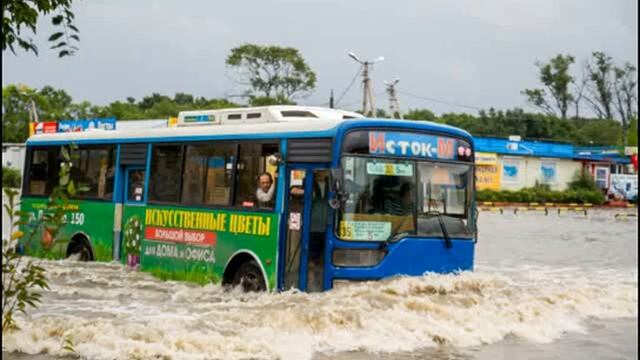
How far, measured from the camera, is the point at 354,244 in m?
12.1

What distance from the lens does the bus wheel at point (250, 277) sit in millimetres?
13242

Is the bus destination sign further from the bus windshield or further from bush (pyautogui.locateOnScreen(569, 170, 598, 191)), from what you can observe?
bush (pyautogui.locateOnScreen(569, 170, 598, 191))

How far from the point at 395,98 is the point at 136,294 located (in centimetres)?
4502

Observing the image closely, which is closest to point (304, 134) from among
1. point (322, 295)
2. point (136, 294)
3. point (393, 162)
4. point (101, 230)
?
point (393, 162)

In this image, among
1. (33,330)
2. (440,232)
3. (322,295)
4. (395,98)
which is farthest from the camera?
(395,98)

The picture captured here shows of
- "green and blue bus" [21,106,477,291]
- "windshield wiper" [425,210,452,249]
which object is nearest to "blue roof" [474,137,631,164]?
"green and blue bus" [21,106,477,291]

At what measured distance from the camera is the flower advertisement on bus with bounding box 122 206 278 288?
1326cm

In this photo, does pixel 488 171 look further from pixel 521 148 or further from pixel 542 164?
pixel 542 164

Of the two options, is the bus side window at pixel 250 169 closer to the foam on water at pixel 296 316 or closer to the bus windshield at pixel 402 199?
the foam on water at pixel 296 316

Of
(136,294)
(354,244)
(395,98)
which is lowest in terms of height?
(136,294)

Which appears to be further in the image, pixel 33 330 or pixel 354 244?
pixel 354 244

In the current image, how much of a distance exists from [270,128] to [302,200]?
1.33 m

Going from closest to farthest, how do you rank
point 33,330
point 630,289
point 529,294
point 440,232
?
point 33,330 < point 440,232 < point 529,294 < point 630,289

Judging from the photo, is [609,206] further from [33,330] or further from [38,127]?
[33,330]
